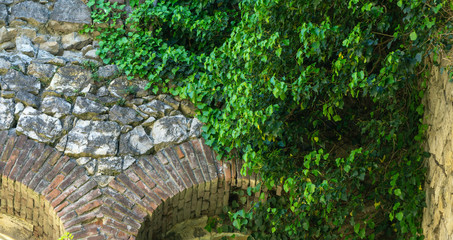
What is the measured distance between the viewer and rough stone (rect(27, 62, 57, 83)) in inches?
198

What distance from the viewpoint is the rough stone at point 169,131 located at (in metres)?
4.85

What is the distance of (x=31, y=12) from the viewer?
17.5 feet

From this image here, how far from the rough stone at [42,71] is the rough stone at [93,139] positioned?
0.54 meters

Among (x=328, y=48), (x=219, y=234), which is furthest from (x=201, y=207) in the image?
(x=328, y=48)

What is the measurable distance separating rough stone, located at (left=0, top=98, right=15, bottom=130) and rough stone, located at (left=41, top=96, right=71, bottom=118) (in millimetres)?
260

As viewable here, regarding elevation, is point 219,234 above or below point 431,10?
below

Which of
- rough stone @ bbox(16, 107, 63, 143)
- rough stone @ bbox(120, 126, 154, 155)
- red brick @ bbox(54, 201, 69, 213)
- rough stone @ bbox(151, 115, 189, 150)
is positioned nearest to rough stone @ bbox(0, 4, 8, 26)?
rough stone @ bbox(16, 107, 63, 143)

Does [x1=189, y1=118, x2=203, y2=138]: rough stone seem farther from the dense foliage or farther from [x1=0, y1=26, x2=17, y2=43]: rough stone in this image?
[x1=0, y1=26, x2=17, y2=43]: rough stone

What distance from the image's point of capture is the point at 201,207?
4.98 meters

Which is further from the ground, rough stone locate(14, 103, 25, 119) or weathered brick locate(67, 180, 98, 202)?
rough stone locate(14, 103, 25, 119)

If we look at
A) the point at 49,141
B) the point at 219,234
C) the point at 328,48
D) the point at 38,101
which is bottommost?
the point at 219,234

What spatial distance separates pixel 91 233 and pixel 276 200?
1564mm

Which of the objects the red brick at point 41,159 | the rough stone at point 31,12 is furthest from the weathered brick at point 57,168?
the rough stone at point 31,12

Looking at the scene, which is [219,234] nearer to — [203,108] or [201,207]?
[201,207]
